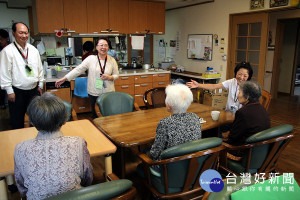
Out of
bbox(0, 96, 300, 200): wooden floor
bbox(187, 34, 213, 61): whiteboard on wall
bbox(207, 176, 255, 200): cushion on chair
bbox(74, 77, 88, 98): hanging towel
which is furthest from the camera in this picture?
bbox(187, 34, 213, 61): whiteboard on wall

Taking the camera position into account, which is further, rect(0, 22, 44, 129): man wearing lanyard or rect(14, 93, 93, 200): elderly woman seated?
rect(0, 22, 44, 129): man wearing lanyard

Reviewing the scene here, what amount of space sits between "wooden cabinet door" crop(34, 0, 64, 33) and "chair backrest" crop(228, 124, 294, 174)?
13.7 ft

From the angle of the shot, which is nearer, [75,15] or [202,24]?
[75,15]

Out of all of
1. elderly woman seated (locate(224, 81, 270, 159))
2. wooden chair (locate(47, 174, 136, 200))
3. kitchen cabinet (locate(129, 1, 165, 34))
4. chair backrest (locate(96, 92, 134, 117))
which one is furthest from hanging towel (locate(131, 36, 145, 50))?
wooden chair (locate(47, 174, 136, 200))

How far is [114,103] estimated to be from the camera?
298 cm

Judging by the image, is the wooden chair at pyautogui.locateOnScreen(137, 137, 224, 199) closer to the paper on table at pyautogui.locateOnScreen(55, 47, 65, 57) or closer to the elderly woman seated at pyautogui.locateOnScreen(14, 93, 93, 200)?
the elderly woman seated at pyautogui.locateOnScreen(14, 93, 93, 200)

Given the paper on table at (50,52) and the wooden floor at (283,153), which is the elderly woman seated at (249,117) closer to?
the wooden floor at (283,153)

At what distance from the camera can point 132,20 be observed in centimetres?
562

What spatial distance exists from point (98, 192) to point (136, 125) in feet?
4.30

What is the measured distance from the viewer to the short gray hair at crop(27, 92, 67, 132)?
1.24 meters

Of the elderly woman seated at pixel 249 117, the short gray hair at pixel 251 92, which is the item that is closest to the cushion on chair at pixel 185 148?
the elderly woman seated at pixel 249 117

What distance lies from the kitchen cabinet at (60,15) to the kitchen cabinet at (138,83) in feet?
4.31

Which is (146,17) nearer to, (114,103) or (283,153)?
(114,103)

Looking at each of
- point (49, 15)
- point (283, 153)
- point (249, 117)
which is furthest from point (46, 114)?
point (49, 15)
